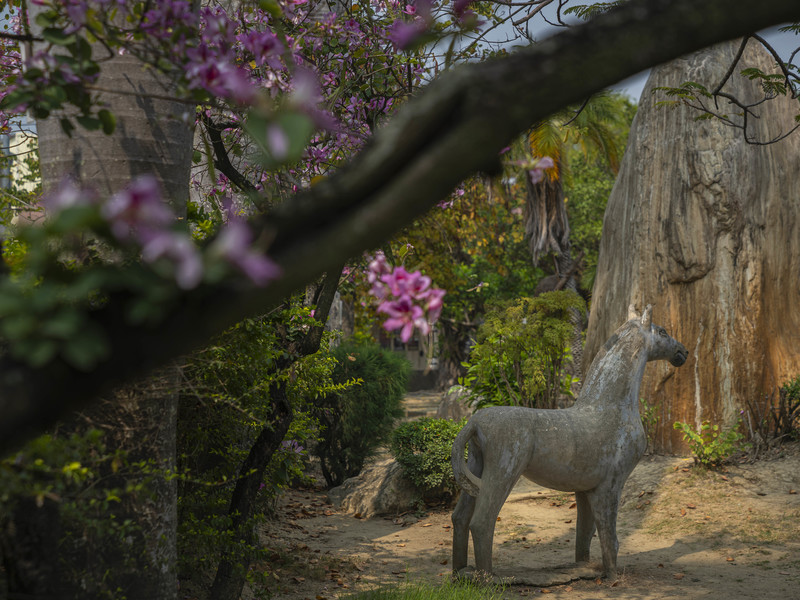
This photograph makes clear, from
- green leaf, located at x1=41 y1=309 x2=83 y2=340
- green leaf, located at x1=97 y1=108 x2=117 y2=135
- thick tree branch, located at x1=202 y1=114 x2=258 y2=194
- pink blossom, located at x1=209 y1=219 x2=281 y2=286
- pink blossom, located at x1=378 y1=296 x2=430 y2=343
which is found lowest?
green leaf, located at x1=41 y1=309 x2=83 y2=340

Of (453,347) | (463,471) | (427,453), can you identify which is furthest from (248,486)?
(453,347)

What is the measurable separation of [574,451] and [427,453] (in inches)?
122

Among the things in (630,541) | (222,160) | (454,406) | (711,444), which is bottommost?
(630,541)

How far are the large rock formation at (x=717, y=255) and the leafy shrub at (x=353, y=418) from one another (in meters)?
3.60

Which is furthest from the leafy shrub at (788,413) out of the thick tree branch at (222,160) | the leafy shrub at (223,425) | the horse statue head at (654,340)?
the thick tree branch at (222,160)

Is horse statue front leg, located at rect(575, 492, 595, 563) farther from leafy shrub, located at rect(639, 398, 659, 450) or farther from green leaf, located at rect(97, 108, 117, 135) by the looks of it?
green leaf, located at rect(97, 108, 117, 135)

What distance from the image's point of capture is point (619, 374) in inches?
232

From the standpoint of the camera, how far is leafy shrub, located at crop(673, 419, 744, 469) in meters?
8.51

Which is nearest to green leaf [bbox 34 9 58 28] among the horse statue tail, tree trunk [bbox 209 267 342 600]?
tree trunk [bbox 209 267 342 600]

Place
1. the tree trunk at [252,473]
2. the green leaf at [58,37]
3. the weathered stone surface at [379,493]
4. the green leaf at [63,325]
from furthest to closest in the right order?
the weathered stone surface at [379,493] → the tree trunk at [252,473] → the green leaf at [58,37] → the green leaf at [63,325]

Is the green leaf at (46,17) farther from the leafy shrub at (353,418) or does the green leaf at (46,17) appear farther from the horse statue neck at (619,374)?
the leafy shrub at (353,418)

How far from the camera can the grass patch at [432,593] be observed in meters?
4.68

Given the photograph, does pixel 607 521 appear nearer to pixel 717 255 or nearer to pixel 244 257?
pixel 244 257

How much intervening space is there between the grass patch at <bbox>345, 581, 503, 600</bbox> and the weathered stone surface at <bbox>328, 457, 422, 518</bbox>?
10.5 feet
